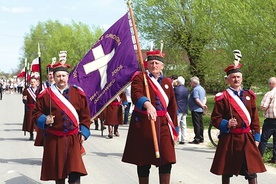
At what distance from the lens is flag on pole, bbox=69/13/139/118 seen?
710 centimetres

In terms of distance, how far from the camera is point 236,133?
610 cm

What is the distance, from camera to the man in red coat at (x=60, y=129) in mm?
5805

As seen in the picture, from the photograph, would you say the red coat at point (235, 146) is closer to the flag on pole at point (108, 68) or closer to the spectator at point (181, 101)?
the flag on pole at point (108, 68)

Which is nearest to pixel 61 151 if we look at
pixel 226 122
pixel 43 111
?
pixel 43 111

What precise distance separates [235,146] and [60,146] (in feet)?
7.11

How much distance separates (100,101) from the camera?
23.8 ft

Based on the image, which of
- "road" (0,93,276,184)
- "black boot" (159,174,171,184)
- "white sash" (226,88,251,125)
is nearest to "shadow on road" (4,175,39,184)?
"road" (0,93,276,184)

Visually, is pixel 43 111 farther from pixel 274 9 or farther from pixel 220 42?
pixel 220 42

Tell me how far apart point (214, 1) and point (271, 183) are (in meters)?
13.8

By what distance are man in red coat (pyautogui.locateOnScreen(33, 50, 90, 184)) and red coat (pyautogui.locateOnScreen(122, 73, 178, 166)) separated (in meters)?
0.64

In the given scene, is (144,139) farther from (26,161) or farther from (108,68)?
(26,161)

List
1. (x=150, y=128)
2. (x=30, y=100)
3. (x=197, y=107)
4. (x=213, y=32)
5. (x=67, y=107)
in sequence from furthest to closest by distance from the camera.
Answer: (x=213, y=32), (x=30, y=100), (x=197, y=107), (x=150, y=128), (x=67, y=107)

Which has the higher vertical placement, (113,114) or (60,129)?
(113,114)

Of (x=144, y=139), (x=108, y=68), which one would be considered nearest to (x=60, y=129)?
(x=144, y=139)
